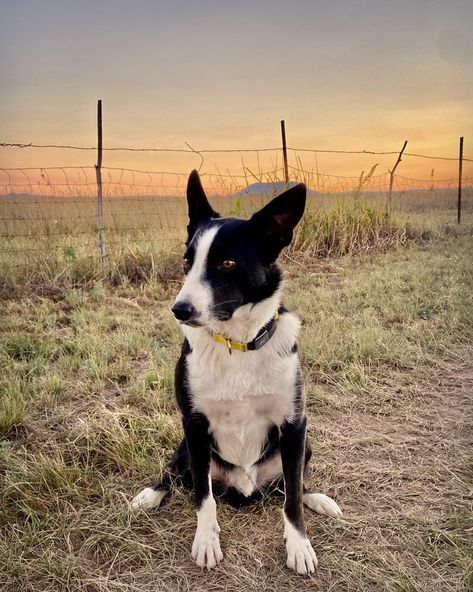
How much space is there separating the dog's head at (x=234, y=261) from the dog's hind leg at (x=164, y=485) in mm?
650

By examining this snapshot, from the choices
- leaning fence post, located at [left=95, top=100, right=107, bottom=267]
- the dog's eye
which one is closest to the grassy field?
the dog's eye

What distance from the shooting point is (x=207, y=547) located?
1.75m

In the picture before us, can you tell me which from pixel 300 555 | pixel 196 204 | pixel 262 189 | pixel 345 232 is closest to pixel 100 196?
pixel 262 189

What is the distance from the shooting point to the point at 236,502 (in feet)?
6.61

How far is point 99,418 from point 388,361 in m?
1.93

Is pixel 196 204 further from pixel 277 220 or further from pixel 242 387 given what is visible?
pixel 242 387

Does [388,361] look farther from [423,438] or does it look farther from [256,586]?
[256,586]

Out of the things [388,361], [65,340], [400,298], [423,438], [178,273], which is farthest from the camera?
[178,273]

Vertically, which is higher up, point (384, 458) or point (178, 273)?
point (178, 273)

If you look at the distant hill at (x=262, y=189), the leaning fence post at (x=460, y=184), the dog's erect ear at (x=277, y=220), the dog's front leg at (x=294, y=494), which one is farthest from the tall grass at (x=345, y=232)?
the dog's front leg at (x=294, y=494)

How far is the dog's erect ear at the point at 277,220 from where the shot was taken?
1.74 metres

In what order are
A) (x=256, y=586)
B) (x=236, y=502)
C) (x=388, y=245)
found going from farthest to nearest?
(x=388, y=245) < (x=236, y=502) < (x=256, y=586)

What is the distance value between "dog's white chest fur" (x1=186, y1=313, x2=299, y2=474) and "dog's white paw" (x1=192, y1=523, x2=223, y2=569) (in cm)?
27

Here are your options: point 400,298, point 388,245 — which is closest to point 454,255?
point 388,245
